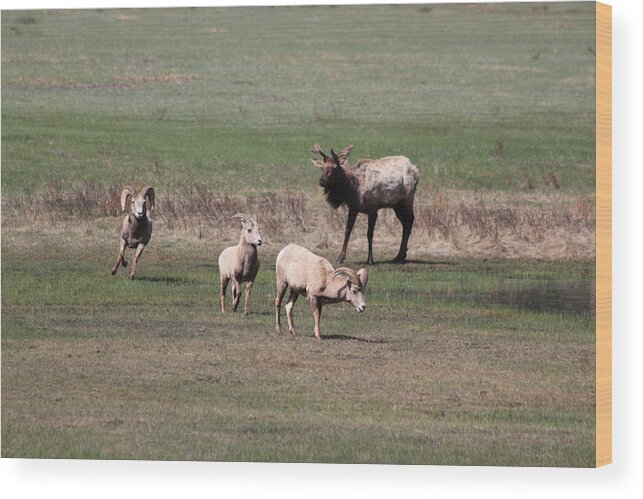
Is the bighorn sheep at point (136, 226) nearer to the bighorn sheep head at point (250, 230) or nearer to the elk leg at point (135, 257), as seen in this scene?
the elk leg at point (135, 257)

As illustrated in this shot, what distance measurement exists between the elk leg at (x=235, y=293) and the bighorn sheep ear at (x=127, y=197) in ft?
4.42

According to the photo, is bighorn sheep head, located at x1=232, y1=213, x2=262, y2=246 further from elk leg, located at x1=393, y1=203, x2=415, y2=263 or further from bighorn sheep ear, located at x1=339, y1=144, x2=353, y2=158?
elk leg, located at x1=393, y1=203, x2=415, y2=263

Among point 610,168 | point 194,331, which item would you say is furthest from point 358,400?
point 610,168

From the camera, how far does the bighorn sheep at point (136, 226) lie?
61.3 feet

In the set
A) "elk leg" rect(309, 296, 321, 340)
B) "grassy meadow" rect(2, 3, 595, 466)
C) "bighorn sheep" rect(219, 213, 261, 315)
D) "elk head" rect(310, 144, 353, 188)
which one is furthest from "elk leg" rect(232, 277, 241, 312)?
"elk head" rect(310, 144, 353, 188)

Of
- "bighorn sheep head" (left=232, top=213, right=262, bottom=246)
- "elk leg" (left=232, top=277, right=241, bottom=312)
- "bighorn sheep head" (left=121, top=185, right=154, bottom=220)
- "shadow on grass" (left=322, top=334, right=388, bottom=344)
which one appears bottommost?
"shadow on grass" (left=322, top=334, right=388, bottom=344)

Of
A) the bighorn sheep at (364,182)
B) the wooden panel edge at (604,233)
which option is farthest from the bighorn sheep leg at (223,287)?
the wooden panel edge at (604,233)

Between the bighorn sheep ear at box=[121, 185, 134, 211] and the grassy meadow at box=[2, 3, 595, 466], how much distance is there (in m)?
0.11

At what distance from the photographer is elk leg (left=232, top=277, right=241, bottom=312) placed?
1834 centimetres

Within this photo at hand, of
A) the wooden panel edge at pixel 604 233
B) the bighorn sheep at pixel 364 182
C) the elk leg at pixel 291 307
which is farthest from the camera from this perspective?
the bighorn sheep at pixel 364 182

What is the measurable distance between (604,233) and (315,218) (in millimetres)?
3211

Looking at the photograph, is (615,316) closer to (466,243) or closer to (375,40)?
(466,243)

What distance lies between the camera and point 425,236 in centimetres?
1858

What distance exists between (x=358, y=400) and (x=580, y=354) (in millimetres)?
2089
